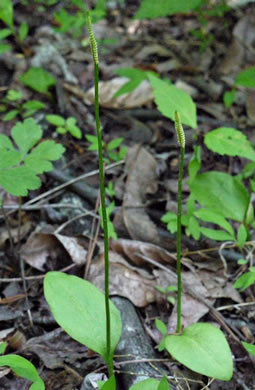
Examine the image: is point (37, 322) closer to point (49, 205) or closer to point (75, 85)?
point (49, 205)

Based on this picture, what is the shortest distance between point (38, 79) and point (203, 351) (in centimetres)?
211

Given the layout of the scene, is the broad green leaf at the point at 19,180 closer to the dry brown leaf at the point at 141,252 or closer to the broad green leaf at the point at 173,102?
the dry brown leaf at the point at 141,252

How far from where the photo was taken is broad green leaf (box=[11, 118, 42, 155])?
182 centimetres

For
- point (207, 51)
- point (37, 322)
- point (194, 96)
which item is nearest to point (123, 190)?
point (37, 322)

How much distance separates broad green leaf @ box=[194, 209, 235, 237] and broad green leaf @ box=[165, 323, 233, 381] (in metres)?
0.45

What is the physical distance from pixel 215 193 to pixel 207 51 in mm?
1835

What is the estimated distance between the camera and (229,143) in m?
1.93

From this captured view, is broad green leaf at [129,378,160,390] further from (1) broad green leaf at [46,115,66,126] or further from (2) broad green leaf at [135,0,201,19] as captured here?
(2) broad green leaf at [135,0,201,19]

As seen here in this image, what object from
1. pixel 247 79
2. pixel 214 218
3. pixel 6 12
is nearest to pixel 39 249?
pixel 214 218

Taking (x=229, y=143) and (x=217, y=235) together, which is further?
(x=229, y=143)

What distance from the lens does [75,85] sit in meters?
3.04

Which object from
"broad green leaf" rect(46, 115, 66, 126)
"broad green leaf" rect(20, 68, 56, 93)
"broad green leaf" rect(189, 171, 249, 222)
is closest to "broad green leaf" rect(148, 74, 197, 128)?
"broad green leaf" rect(189, 171, 249, 222)

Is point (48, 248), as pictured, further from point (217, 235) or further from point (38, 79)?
point (38, 79)

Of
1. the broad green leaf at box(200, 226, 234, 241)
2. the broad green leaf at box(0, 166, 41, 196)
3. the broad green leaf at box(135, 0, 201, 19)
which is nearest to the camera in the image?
the broad green leaf at box(0, 166, 41, 196)
